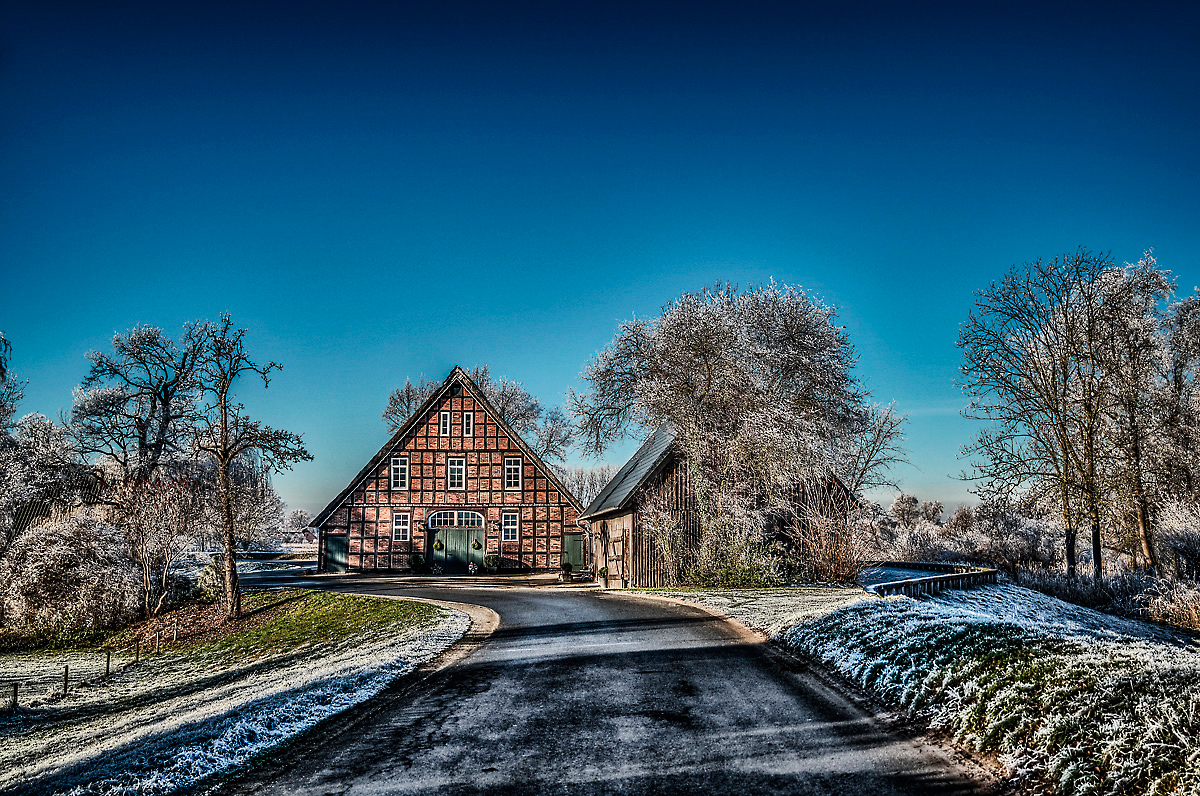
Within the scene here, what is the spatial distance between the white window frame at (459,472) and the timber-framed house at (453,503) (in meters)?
0.05

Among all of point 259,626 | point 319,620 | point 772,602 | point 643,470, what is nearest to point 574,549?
point 643,470

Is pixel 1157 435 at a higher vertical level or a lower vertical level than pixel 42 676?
higher

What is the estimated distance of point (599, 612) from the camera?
15.0 meters

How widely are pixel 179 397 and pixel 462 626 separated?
3120 cm

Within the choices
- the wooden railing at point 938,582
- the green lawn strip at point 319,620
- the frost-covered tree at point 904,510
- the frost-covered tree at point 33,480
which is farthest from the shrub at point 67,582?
the frost-covered tree at point 904,510

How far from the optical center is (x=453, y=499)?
35219 millimetres

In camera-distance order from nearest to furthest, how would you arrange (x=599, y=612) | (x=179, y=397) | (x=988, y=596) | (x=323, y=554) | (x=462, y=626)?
(x=462, y=626) → (x=599, y=612) → (x=988, y=596) → (x=323, y=554) → (x=179, y=397)

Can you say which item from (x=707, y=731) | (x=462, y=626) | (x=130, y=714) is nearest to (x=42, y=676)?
(x=130, y=714)

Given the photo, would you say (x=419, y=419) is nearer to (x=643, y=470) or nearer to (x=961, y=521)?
(x=643, y=470)

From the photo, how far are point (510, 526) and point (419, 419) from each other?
670cm

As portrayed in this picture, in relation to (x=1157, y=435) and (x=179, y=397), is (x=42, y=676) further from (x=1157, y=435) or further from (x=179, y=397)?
(x=1157, y=435)

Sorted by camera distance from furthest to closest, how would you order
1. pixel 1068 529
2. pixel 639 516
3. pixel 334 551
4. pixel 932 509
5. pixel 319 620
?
pixel 932 509 < pixel 334 551 < pixel 639 516 < pixel 1068 529 < pixel 319 620

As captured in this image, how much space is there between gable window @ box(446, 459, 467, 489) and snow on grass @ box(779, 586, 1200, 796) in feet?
87.6

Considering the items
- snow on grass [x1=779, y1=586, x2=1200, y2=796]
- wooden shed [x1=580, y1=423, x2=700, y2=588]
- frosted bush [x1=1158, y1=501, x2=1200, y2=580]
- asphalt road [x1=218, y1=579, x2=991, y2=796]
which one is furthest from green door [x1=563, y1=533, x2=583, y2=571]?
snow on grass [x1=779, y1=586, x2=1200, y2=796]
